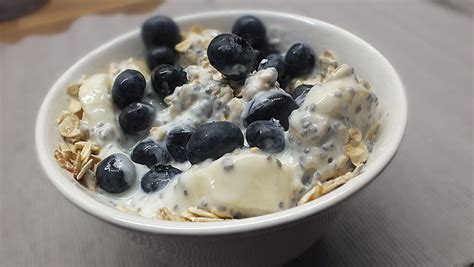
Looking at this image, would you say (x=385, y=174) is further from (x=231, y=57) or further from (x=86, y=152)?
(x=86, y=152)

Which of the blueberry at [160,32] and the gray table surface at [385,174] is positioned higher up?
the blueberry at [160,32]

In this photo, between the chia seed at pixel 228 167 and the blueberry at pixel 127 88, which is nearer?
the chia seed at pixel 228 167

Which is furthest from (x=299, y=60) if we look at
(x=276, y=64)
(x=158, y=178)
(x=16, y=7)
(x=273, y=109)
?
(x=16, y=7)

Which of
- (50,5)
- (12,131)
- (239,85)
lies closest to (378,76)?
(239,85)

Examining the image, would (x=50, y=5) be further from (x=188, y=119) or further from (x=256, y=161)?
(x=256, y=161)

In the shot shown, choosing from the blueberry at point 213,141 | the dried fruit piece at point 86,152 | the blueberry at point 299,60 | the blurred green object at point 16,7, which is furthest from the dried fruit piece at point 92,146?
the blurred green object at point 16,7

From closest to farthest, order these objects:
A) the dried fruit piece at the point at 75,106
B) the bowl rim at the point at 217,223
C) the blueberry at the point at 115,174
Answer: the bowl rim at the point at 217,223 < the blueberry at the point at 115,174 < the dried fruit piece at the point at 75,106

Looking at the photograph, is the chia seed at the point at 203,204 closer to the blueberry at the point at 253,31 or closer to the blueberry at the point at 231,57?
the blueberry at the point at 231,57

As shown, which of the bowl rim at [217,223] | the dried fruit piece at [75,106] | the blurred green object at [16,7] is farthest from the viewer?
the blurred green object at [16,7]
